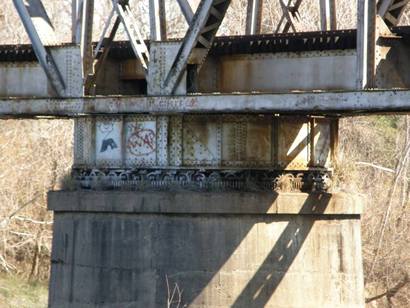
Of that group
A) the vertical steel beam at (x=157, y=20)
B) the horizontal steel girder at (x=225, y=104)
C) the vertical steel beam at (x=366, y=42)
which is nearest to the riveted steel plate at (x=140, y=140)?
the horizontal steel girder at (x=225, y=104)

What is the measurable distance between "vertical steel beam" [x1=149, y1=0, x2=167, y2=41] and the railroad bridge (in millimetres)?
33

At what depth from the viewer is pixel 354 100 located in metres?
15.6

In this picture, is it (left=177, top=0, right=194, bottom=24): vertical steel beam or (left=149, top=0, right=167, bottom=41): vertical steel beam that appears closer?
(left=177, top=0, right=194, bottom=24): vertical steel beam

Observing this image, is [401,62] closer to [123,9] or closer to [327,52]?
[327,52]

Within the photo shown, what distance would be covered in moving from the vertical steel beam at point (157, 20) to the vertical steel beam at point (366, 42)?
348 cm

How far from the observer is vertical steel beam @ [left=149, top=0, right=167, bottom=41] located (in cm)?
1800

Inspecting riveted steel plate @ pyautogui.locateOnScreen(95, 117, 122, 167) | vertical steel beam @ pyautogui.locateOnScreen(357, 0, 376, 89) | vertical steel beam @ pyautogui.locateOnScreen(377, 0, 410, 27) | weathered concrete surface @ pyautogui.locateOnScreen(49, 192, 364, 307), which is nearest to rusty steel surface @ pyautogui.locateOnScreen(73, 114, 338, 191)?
riveted steel plate @ pyautogui.locateOnScreen(95, 117, 122, 167)

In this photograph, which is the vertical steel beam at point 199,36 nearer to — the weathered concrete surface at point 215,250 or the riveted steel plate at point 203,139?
the riveted steel plate at point 203,139

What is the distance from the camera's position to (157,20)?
18.1 m

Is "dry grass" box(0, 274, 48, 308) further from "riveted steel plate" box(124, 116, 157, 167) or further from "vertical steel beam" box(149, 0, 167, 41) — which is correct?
"vertical steel beam" box(149, 0, 167, 41)

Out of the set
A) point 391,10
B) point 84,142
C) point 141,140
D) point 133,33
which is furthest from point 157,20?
point 391,10

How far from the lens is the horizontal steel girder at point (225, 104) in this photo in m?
15.5

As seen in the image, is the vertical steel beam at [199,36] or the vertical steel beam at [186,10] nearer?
the vertical steel beam at [199,36]

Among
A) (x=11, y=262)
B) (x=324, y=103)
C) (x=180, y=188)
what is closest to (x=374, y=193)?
(x=11, y=262)
